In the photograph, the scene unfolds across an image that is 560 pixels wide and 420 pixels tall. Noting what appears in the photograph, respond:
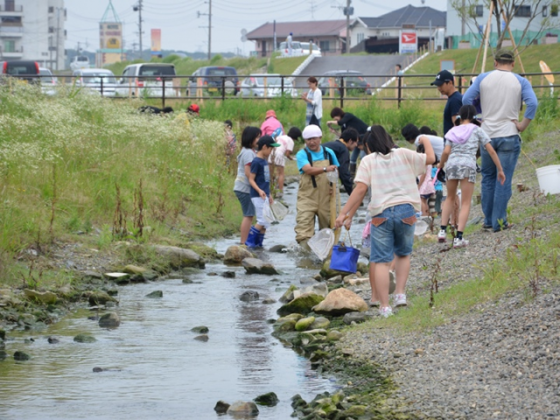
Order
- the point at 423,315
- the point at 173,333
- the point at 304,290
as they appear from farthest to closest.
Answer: the point at 304,290 → the point at 173,333 → the point at 423,315

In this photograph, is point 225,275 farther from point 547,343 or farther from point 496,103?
point 547,343

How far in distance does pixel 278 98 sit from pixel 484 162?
19052mm

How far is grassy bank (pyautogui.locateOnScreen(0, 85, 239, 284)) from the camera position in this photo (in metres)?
11.7

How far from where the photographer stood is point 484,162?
1032 cm

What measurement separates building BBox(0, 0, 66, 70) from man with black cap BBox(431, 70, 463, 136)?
10144cm

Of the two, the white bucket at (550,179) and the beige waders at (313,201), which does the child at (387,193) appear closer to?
the beige waders at (313,201)

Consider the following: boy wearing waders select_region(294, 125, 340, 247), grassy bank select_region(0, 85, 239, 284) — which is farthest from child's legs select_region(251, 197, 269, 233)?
grassy bank select_region(0, 85, 239, 284)

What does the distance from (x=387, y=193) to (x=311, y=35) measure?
107 m

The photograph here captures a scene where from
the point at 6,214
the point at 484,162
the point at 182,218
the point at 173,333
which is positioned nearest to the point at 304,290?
the point at 173,333

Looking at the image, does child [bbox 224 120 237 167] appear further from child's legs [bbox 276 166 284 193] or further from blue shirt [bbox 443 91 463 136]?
blue shirt [bbox 443 91 463 136]

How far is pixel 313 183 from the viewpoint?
38.5 feet

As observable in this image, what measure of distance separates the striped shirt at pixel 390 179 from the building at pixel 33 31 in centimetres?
10416

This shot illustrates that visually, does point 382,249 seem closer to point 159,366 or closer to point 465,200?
point 159,366

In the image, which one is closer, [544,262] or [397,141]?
[544,262]
